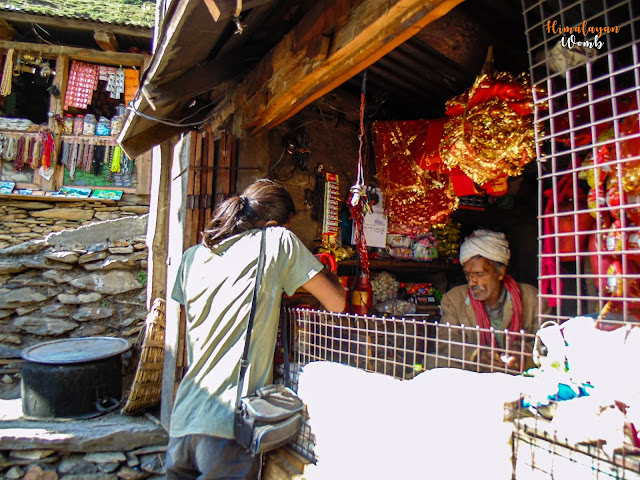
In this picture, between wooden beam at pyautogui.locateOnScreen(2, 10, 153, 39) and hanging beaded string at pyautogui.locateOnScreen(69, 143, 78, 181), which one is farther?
hanging beaded string at pyautogui.locateOnScreen(69, 143, 78, 181)

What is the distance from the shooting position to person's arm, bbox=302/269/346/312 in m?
2.25

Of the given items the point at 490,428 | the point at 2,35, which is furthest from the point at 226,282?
the point at 2,35

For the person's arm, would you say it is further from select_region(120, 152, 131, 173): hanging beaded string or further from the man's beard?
select_region(120, 152, 131, 173): hanging beaded string

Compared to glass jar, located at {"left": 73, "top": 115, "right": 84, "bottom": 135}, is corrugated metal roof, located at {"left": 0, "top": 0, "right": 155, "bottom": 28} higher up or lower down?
higher up

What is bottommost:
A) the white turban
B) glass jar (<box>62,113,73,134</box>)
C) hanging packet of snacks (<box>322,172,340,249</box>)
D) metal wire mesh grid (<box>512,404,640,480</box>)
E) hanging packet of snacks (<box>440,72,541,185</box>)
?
metal wire mesh grid (<box>512,404,640,480</box>)

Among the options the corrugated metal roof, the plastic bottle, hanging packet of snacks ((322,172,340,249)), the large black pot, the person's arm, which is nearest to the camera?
the person's arm

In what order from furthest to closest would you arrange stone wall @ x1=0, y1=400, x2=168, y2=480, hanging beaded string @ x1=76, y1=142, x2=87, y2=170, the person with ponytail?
hanging beaded string @ x1=76, y1=142, x2=87, y2=170 → stone wall @ x1=0, y1=400, x2=168, y2=480 → the person with ponytail

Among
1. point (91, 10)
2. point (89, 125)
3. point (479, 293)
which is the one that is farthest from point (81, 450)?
point (91, 10)

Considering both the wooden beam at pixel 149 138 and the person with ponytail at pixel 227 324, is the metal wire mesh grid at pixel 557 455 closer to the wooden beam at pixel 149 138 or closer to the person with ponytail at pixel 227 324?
the person with ponytail at pixel 227 324

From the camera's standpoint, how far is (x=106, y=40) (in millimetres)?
8188

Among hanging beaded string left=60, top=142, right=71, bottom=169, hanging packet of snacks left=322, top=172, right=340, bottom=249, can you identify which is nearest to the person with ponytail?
hanging packet of snacks left=322, top=172, right=340, bottom=249

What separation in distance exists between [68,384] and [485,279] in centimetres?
414

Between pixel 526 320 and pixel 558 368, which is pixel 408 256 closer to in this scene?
pixel 526 320

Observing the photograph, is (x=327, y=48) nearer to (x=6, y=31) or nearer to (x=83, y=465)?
(x=83, y=465)
